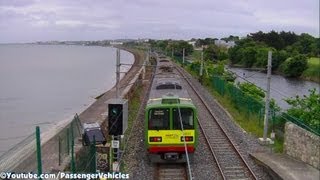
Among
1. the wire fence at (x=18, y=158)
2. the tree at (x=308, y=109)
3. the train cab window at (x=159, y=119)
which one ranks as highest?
the train cab window at (x=159, y=119)

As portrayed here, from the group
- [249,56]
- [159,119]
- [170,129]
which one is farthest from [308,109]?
[249,56]

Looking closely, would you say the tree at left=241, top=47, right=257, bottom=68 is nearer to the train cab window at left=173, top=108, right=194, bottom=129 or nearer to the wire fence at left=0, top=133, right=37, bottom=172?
the wire fence at left=0, top=133, right=37, bottom=172

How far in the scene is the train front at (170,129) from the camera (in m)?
17.1

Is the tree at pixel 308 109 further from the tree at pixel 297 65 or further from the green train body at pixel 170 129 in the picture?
the tree at pixel 297 65

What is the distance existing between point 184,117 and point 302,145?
4288 mm

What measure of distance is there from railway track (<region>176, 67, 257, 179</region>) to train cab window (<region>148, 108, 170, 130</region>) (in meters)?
2.46

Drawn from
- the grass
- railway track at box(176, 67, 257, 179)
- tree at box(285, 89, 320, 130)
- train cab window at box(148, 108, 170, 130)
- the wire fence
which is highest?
train cab window at box(148, 108, 170, 130)

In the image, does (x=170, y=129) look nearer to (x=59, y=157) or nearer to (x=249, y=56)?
(x=59, y=157)

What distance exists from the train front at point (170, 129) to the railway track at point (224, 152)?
1560mm

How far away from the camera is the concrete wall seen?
15.8 m

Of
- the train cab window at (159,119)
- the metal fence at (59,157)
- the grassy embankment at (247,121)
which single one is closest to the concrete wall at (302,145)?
the grassy embankment at (247,121)

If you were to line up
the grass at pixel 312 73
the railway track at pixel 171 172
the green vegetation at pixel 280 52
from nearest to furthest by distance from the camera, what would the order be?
the railway track at pixel 171 172 → the grass at pixel 312 73 → the green vegetation at pixel 280 52

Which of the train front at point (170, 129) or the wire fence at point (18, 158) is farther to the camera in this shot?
the wire fence at point (18, 158)

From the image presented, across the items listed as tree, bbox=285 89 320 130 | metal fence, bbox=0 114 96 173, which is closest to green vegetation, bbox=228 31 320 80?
tree, bbox=285 89 320 130
